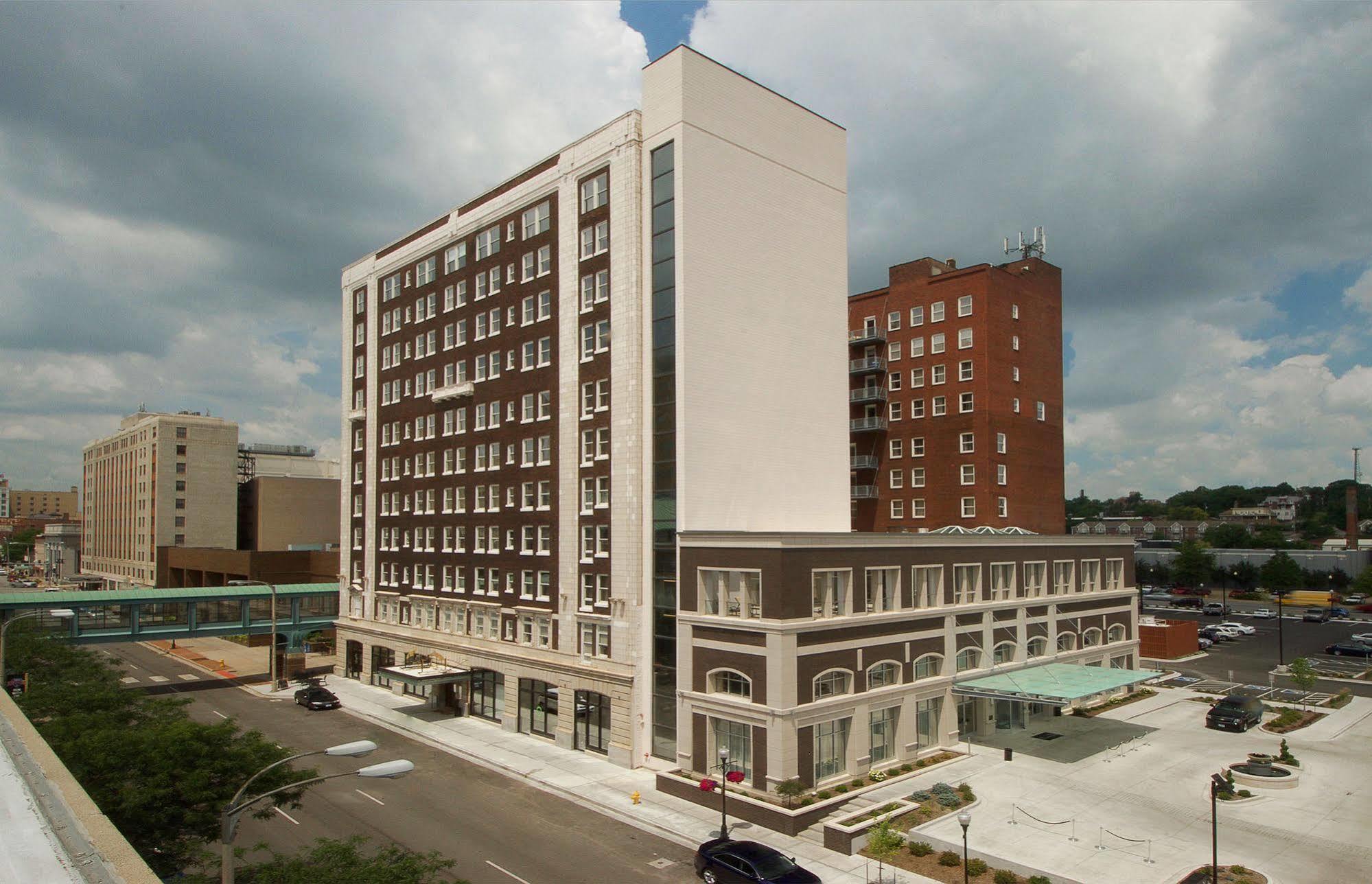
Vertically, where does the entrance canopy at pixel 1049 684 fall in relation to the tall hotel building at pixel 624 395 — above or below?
A: below

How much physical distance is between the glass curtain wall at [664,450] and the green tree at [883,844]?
Answer: 13.4 metres

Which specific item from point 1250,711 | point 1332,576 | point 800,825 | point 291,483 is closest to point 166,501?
point 291,483

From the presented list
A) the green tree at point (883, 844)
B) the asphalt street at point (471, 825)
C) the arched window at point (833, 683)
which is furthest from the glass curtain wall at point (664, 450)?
the green tree at point (883, 844)

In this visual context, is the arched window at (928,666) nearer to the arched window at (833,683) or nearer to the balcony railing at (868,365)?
the arched window at (833,683)

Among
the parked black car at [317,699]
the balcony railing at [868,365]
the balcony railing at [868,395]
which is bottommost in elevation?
the parked black car at [317,699]

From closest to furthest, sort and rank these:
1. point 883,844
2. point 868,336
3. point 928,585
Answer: point 883,844 → point 928,585 → point 868,336

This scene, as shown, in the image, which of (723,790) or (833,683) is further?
(833,683)

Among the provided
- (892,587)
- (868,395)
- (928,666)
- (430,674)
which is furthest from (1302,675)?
(430,674)

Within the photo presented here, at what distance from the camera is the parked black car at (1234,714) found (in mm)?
48938

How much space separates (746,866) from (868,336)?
1973 inches

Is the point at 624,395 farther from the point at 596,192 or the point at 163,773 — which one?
the point at 163,773

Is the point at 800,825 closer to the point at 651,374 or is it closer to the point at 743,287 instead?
the point at 651,374

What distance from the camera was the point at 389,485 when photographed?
68875 millimetres

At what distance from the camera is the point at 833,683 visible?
39812 mm
